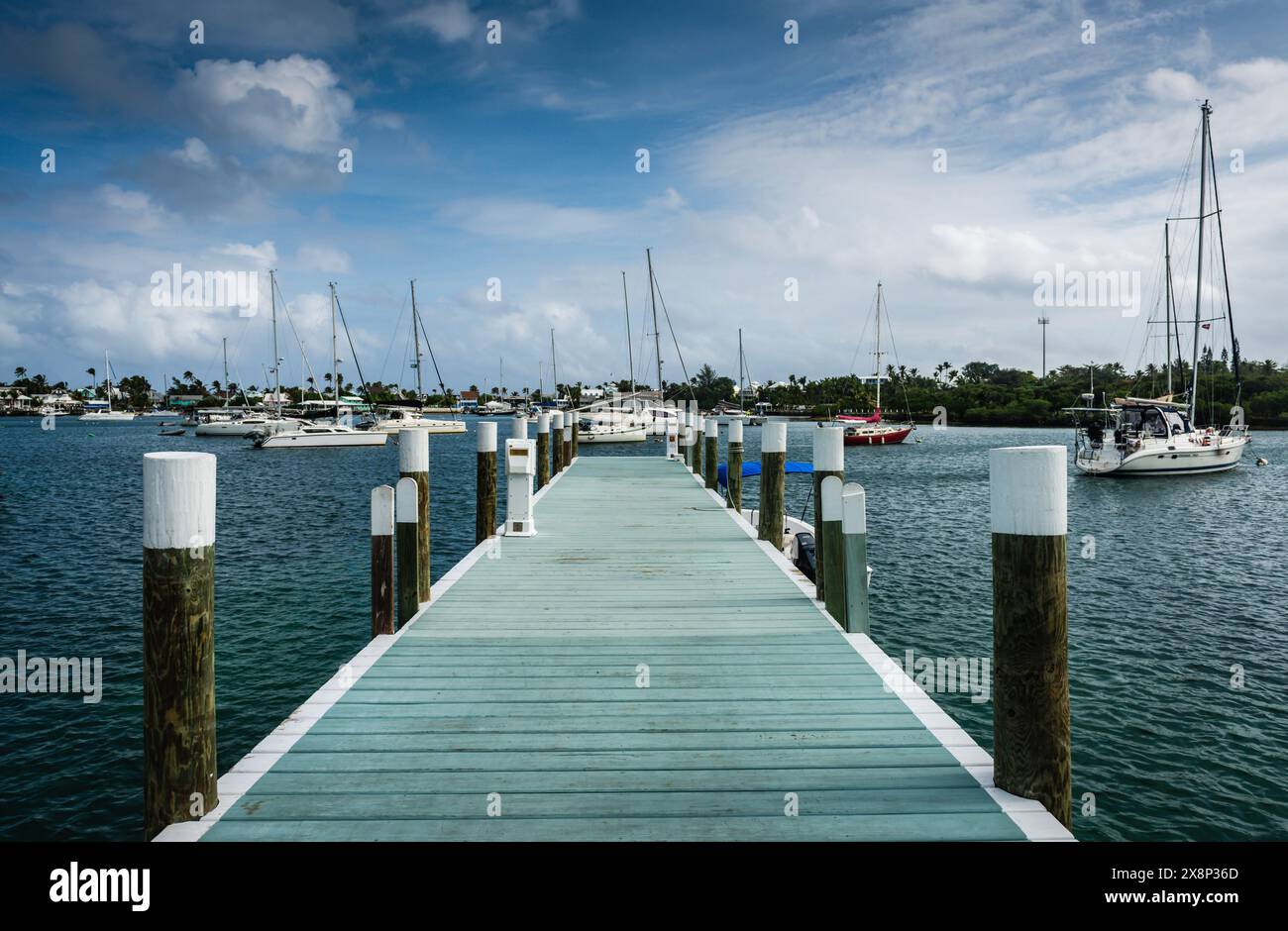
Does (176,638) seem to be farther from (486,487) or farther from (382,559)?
(486,487)

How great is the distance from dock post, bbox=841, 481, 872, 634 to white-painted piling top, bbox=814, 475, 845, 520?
0.37m

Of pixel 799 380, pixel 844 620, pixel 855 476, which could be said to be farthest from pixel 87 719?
pixel 799 380

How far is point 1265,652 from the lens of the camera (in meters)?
11.3

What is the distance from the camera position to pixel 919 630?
12273mm

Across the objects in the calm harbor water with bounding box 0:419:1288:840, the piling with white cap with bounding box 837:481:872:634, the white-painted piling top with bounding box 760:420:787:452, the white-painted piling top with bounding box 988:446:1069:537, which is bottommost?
the calm harbor water with bounding box 0:419:1288:840

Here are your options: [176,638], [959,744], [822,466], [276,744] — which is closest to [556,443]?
[822,466]

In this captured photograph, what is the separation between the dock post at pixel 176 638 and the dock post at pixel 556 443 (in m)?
15.9

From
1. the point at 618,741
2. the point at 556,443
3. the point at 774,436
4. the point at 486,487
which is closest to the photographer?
the point at 618,741

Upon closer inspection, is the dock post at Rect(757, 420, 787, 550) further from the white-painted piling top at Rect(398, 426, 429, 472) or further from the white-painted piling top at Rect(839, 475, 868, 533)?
the white-painted piling top at Rect(398, 426, 429, 472)

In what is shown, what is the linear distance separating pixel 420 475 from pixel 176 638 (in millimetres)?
4179

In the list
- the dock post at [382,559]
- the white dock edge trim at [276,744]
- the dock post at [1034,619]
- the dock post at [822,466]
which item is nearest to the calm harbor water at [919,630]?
the dock post at [822,466]

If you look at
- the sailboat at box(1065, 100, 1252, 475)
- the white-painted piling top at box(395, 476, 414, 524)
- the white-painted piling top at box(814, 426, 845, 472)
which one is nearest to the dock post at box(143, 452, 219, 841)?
the white-painted piling top at box(395, 476, 414, 524)

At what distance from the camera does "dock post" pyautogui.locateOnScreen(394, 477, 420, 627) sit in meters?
6.85

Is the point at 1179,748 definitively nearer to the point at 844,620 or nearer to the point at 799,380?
the point at 844,620
